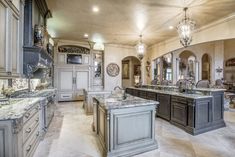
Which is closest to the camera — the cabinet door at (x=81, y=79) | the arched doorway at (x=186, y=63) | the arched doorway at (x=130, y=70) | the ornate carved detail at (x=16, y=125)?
→ the ornate carved detail at (x=16, y=125)

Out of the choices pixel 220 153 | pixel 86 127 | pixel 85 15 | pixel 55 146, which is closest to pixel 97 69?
pixel 85 15

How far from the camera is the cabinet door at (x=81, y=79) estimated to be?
877 cm

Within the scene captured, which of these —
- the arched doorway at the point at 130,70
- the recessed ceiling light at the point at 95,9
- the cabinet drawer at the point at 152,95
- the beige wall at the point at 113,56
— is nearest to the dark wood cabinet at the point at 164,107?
the cabinet drawer at the point at 152,95

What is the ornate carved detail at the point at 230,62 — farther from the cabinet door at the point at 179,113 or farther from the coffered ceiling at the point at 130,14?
the cabinet door at the point at 179,113

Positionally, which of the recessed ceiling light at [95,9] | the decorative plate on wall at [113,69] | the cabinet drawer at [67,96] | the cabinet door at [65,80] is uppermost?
the recessed ceiling light at [95,9]

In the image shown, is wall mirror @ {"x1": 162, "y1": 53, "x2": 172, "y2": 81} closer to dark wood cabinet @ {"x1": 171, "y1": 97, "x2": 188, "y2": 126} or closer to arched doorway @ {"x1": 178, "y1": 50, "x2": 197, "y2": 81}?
arched doorway @ {"x1": 178, "y1": 50, "x2": 197, "y2": 81}

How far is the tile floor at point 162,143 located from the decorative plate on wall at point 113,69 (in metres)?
5.15

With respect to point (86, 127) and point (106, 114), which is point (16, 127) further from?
point (86, 127)

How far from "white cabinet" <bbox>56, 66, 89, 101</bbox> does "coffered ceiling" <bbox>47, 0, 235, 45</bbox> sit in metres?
2.72

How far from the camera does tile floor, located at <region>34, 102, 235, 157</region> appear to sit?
111 inches

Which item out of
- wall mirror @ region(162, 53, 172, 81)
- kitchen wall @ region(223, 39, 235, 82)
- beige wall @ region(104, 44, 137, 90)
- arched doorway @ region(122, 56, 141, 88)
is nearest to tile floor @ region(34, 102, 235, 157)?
beige wall @ region(104, 44, 137, 90)

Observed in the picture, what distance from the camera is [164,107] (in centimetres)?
488

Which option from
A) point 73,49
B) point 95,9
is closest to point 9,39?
point 95,9

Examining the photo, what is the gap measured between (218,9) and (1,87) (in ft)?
17.7
